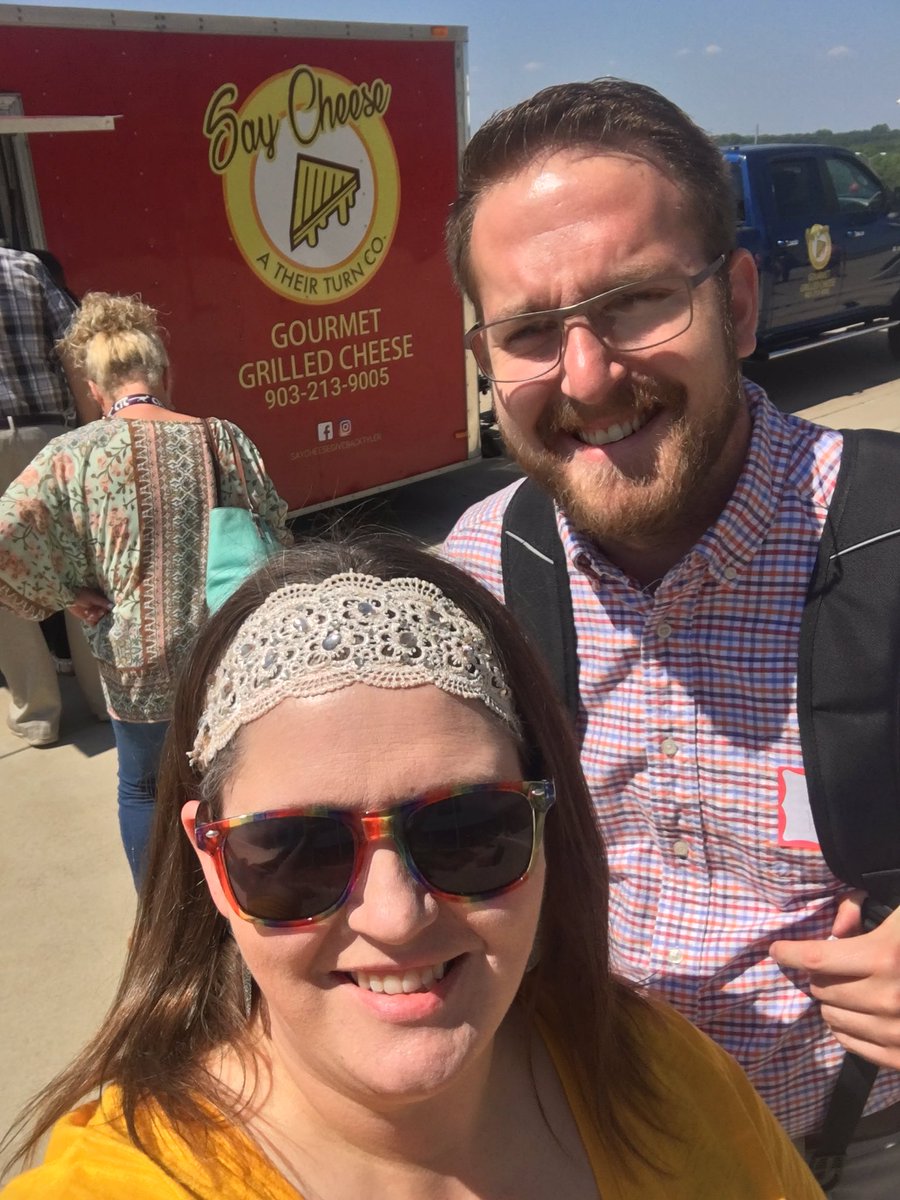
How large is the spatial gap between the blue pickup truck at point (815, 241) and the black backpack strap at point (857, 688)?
7963mm

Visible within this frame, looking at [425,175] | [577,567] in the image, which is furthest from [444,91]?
[577,567]

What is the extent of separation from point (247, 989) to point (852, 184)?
1075cm

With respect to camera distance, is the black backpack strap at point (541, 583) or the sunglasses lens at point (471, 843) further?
the black backpack strap at point (541, 583)

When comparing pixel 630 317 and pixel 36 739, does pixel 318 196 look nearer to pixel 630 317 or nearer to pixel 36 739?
pixel 36 739

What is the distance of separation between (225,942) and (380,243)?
5237 millimetres

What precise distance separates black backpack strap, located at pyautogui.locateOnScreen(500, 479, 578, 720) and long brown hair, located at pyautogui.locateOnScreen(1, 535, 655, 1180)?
254mm

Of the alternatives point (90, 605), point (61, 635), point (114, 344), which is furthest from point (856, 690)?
point (61, 635)

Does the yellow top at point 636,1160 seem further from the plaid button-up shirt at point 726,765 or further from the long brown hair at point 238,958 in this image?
the plaid button-up shirt at point 726,765

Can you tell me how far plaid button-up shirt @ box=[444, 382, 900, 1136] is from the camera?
4.64 ft

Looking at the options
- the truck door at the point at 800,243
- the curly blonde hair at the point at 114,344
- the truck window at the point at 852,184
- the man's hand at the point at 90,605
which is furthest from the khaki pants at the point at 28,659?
the truck window at the point at 852,184

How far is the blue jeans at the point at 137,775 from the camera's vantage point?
277cm

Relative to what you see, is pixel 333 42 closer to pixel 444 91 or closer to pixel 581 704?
pixel 444 91

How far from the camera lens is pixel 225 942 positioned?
50.8 inches

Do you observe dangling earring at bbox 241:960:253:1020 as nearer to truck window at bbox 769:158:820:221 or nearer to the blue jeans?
the blue jeans
